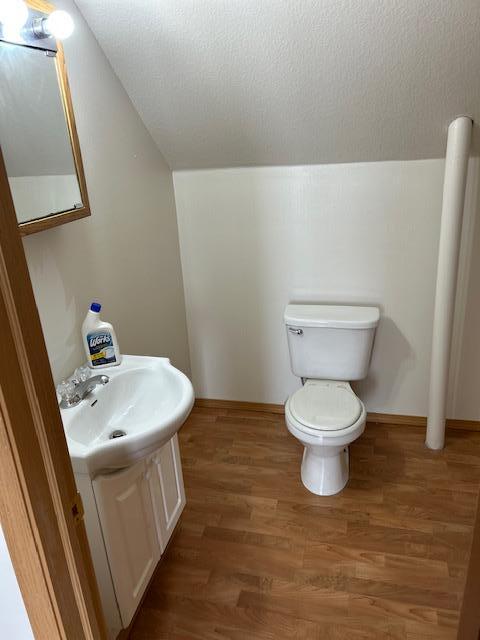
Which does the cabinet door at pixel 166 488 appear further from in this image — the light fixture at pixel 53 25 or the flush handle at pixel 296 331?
the light fixture at pixel 53 25

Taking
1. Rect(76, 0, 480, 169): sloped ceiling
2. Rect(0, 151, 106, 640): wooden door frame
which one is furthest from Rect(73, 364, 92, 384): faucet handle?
Rect(76, 0, 480, 169): sloped ceiling

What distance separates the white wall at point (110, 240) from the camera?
158 cm

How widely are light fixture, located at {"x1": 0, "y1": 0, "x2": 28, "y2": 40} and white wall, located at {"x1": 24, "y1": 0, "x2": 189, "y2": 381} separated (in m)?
0.36

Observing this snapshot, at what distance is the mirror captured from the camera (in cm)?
130

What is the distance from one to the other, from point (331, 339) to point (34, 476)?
5.83 ft

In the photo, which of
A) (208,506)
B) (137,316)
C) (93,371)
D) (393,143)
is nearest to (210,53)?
(393,143)

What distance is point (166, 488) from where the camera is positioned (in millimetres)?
1746

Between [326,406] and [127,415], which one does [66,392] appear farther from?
[326,406]

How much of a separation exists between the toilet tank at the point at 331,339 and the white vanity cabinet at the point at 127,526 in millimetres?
895

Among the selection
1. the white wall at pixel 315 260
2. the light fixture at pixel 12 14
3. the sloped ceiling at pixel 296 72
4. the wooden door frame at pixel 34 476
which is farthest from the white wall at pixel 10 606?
the white wall at pixel 315 260

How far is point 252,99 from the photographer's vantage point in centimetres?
198

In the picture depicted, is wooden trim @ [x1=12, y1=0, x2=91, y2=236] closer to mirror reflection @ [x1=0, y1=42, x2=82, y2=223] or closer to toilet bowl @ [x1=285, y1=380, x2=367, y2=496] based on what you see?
mirror reflection @ [x1=0, y1=42, x2=82, y2=223]

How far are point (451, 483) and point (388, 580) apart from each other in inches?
26.2

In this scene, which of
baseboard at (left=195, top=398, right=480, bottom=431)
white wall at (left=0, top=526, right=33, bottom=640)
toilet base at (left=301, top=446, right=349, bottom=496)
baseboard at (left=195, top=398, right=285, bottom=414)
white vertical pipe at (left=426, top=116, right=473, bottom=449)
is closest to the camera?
white wall at (left=0, top=526, right=33, bottom=640)
